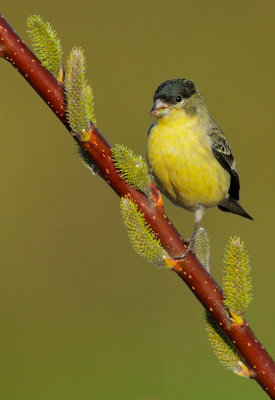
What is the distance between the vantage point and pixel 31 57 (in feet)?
5.94

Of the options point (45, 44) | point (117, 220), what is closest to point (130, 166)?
point (45, 44)

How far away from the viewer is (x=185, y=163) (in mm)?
3572

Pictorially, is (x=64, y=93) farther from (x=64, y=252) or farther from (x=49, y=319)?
(x=64, y=252)

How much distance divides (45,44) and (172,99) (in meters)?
2.00

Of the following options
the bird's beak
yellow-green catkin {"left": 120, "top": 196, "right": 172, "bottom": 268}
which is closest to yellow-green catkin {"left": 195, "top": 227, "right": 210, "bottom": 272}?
yellow-green catkin {"left": 120, "top": 196, "right": 172, "bottom": 268}

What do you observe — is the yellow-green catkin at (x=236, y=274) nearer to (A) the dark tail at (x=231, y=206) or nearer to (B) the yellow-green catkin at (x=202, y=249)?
(B) the yellow-green catkin at (x=202, y=249)

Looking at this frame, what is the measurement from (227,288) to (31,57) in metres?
0.75

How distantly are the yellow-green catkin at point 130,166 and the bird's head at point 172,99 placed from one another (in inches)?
71.8

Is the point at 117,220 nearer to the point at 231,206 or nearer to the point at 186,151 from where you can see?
the point at 231,206

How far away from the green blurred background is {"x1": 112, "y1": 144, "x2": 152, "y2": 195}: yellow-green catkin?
126 inches

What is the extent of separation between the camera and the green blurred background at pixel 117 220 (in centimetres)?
577

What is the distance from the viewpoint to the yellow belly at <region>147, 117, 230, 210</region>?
3.55 meters

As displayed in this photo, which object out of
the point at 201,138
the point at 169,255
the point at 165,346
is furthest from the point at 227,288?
the point at 165,346

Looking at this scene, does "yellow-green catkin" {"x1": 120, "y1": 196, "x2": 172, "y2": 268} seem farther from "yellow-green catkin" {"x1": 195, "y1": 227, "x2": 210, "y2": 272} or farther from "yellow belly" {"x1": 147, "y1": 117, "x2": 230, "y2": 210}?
"yellow belly" {"x1": 147, "y1": 117, "x2": 230, "y2": 210}
